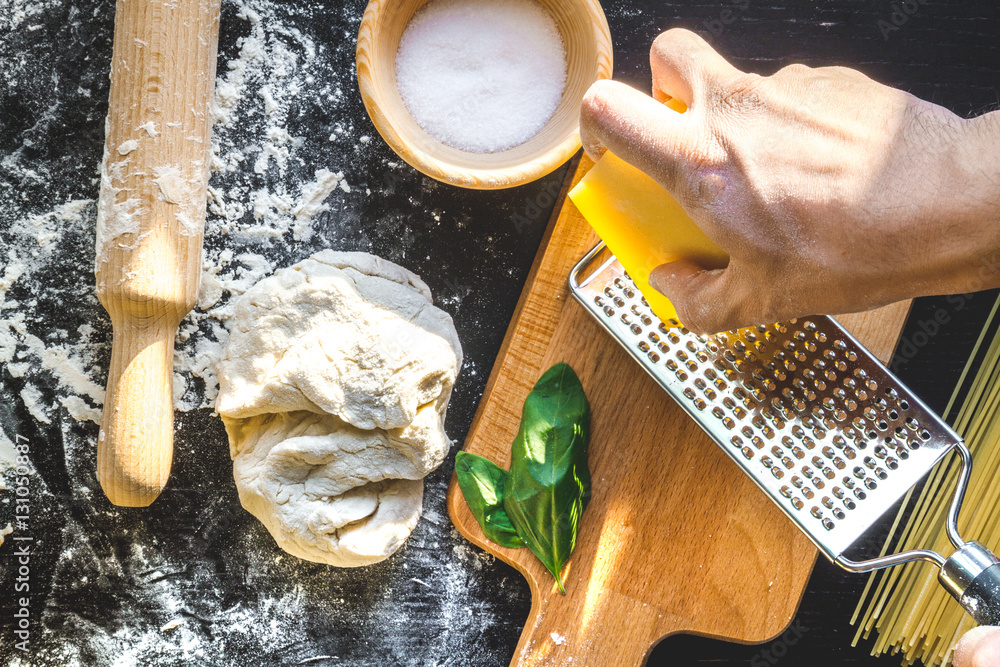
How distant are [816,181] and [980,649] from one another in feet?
2.36

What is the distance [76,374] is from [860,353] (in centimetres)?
151

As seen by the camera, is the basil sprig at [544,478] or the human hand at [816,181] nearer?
the human hand at [816,181]

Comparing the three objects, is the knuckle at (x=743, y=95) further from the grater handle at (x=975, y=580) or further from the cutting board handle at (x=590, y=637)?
the cutting board handle at (x=590, y=637)

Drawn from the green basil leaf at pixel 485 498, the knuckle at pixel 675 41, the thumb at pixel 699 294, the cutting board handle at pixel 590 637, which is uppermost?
the knuckle at pixel 675 41

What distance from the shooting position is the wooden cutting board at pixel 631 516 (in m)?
1.32

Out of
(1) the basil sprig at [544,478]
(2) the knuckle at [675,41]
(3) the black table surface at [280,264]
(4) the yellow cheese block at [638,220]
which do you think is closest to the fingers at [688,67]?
(2) the knuckle at [675,41]

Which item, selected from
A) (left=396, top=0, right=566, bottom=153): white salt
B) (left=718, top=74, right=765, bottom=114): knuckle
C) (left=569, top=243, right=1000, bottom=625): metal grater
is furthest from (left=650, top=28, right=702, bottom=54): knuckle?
(left=569, top=243, right=1000, bottom=625): metal grater

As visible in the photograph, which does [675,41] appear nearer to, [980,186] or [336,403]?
[980,186]

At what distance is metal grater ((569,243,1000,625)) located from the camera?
1216mm

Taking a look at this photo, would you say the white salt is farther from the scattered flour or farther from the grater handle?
the grater handle

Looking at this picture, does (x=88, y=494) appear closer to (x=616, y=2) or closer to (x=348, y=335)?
(x=348, y=335)

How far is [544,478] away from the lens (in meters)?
1.26

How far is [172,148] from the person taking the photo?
1.19 m

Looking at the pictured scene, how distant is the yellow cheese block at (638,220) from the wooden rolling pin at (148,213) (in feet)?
2.29
